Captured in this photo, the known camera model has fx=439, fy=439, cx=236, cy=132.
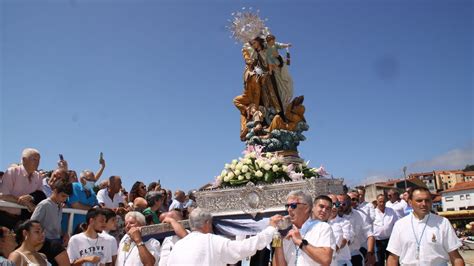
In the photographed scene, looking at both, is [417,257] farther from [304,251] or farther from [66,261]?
[66,261]

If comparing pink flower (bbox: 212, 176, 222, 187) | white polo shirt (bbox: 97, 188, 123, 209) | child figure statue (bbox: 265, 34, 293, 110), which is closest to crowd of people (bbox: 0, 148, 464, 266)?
white polo shirt (bbox: 97, 188, 123, 209)

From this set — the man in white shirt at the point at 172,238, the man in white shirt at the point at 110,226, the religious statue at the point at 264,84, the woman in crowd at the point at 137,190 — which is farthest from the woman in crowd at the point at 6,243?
the religious statue at the point at 264,84

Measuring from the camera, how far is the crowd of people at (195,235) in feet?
12.8

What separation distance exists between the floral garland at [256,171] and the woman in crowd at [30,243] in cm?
518

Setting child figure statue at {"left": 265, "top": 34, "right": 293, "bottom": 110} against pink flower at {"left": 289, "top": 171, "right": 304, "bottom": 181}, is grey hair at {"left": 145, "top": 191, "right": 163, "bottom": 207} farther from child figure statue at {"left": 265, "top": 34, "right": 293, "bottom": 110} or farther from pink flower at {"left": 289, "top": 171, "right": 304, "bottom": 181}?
child figure statue at {"left": 265, "top": 34, "right": 293, "bottom": 110}

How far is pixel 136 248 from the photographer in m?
5.04

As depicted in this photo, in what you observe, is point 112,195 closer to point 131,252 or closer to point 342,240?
point 131,252

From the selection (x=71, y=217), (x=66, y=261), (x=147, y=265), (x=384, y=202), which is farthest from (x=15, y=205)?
(x=384, y=202)

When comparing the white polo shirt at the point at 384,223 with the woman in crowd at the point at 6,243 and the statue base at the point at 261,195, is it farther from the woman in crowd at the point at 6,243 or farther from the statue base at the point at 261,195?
the woman in crowd at the point at 6,243

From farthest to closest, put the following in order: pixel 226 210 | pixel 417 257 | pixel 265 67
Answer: pixel 265 67
pixel 226 210
pixel 417 257

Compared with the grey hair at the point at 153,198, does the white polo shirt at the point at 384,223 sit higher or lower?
lower

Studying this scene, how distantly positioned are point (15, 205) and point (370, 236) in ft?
17.6

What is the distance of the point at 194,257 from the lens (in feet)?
12.6

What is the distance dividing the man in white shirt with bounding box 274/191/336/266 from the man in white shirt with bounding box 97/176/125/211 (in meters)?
4.86
